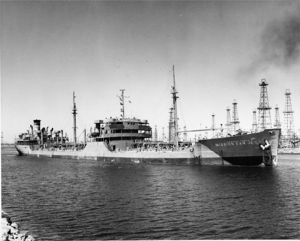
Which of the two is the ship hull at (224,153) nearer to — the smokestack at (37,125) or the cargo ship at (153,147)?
the cargo ship at (153,147)

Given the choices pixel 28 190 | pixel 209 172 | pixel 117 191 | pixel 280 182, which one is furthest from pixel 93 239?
pixel 209 172

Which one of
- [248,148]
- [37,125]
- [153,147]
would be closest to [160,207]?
[248,148]

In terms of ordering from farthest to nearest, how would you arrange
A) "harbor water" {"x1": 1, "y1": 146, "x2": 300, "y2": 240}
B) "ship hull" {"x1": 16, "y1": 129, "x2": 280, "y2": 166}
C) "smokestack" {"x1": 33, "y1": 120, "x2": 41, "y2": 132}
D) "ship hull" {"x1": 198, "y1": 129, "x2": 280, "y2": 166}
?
"smokestack" {"x1": 33, "y1": 120, "x2": 41, "y2": 132} < "ship hull" {"x1": 16, "y1": 129, "x2": 280, "y2": 166} < "ship hull" {"x1": 198, "y1": 129, "x2": 280, "y2": 166} < "harbor water" {"x1": 1, "y1": 146, "x2": 300, "y2": 240}

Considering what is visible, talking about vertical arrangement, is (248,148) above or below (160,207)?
above

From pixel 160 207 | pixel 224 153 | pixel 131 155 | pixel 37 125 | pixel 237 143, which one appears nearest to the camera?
pixel 160 207

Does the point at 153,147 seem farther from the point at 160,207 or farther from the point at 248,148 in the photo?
the point at 160,207

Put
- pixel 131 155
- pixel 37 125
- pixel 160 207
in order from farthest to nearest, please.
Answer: pixel 37 125, pixel 131 155, pixel 160 207

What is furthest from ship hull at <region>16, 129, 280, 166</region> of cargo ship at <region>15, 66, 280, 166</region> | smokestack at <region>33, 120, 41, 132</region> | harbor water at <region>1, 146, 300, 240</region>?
smokestack at <region>33, 120, 41, 132</region>

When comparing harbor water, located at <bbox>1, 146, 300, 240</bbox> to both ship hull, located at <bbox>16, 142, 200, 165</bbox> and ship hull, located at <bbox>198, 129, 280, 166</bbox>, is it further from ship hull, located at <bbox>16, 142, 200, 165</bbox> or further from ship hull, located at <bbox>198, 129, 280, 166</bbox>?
ship hull, located at <bbox>16, 142, 200, 165</bbox>

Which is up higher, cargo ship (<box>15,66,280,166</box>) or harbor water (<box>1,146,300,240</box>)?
cargo ship (<box>15,66,280,166</box>)
